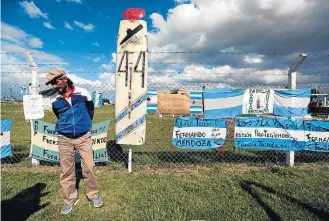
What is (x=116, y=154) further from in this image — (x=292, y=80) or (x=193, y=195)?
(x=292, y=80)

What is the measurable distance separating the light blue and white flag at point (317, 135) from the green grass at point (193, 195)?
0.53 metres

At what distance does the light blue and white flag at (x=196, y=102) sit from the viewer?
603 centimetres

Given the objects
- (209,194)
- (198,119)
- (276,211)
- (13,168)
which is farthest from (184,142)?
(13,168)

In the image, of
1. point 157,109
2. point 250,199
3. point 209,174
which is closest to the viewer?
point 250,199

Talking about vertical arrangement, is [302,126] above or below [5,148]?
above

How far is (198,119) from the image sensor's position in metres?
6.07

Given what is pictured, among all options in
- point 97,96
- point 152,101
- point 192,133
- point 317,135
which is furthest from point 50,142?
point 97,96

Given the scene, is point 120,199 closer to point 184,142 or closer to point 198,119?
point 184,142

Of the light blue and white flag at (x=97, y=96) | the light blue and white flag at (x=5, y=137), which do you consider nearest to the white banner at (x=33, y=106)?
the light blue and white flag at (x=5, y=137)

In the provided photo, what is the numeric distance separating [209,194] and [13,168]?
4.27 meters

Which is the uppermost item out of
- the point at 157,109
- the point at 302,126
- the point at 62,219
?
the point at 157,109

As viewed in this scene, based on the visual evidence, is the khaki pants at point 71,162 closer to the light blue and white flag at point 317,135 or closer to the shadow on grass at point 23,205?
the shadow on grass at point 23,205

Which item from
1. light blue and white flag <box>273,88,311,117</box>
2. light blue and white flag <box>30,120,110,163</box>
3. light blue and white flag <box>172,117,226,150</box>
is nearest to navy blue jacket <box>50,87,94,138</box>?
light blue and white flag <box>30,120,110,163</box>

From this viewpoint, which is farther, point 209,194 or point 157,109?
point 157,109
